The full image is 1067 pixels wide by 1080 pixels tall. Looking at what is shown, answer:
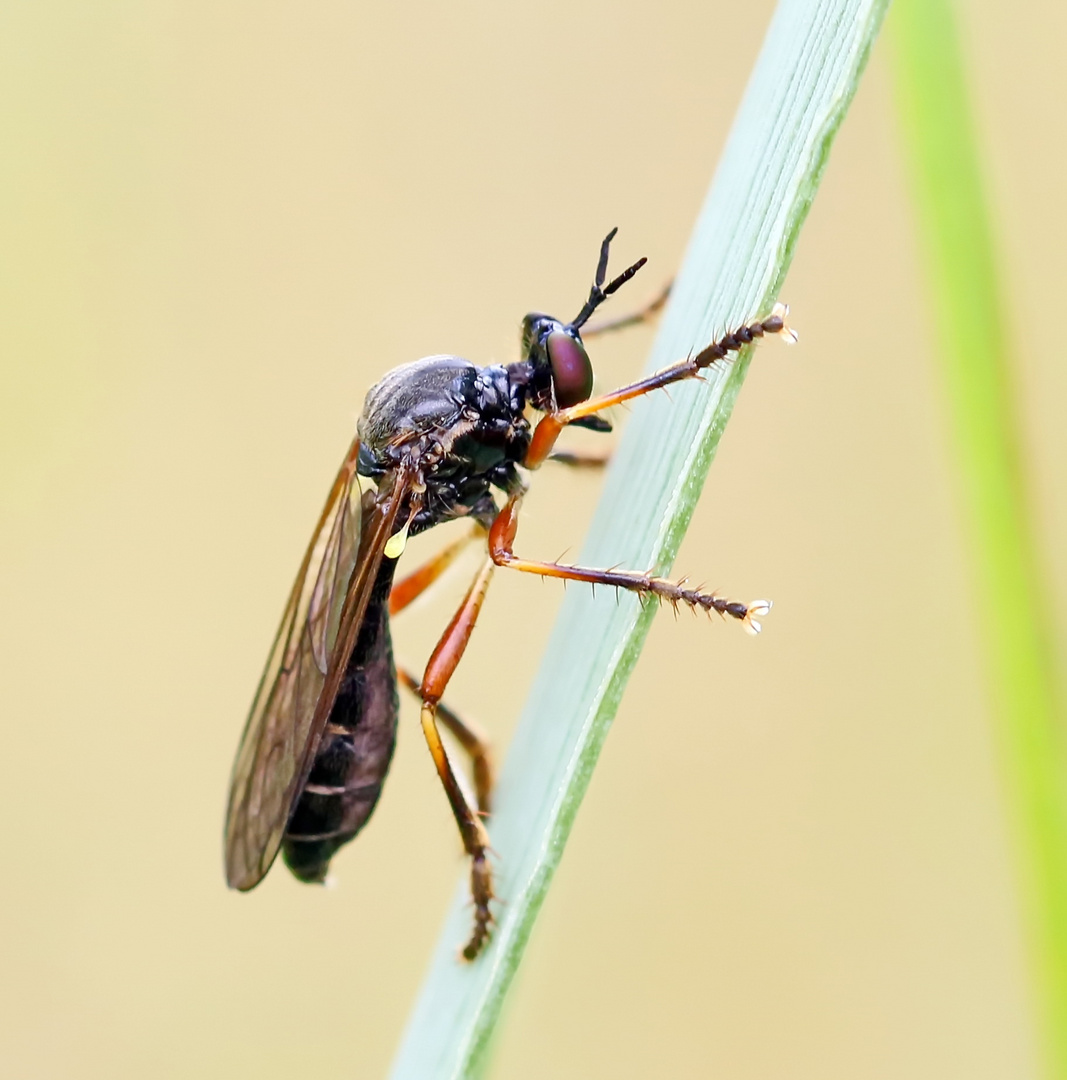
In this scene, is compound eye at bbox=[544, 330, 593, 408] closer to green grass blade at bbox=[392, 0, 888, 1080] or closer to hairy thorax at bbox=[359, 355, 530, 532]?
hairy thorax at bbox=[359, 355, 530, 532]

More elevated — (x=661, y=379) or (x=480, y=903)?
(x=661, y=379)

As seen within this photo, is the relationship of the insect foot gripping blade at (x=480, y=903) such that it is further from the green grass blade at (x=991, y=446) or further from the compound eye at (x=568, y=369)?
the compound eye at (x=568, y=369)

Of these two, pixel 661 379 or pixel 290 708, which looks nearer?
pixel 661 379

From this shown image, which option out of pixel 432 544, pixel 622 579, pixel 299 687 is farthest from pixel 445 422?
pixel 432 544

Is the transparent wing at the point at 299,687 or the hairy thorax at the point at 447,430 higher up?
the hairy thorax at the point at 447,430

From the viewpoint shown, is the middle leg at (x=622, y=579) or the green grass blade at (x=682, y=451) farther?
the middle leg at (x=622, y=579)

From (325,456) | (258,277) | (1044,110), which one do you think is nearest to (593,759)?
(1044,110)

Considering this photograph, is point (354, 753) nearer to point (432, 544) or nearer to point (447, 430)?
point (447, 430)

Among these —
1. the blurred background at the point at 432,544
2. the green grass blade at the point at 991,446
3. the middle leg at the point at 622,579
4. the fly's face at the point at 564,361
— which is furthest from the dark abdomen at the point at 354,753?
the blurred background at the point at 432,544
